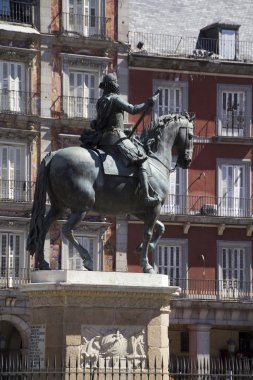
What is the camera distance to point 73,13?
167 ft

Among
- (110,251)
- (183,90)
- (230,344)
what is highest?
(183,90)

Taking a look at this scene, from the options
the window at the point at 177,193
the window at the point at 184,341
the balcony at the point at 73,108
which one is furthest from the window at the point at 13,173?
the window at the point at 184,341

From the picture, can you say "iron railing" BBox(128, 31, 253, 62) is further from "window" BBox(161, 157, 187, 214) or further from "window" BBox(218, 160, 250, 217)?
"window" BBox(161, 157, 187, 214)

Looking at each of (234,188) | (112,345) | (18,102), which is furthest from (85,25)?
(112,345)

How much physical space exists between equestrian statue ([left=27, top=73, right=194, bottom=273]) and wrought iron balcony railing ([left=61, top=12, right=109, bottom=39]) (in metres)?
28.8

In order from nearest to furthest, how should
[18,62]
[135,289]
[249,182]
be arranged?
[135,289] < [18,62] < [249,182]

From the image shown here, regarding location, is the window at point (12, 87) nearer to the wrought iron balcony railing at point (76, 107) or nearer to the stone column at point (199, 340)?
the wrought iron balcony railing at point (76, 107)

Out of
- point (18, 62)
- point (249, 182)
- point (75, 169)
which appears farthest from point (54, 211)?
point (249, 182)

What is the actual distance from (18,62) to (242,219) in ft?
34.5

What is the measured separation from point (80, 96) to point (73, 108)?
537 millimetres

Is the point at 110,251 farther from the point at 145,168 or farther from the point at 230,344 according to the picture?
the point at 145,168

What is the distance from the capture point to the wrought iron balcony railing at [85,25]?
50781 millimetres

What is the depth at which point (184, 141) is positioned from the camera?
23.1m

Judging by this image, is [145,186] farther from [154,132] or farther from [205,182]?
[205,182]
